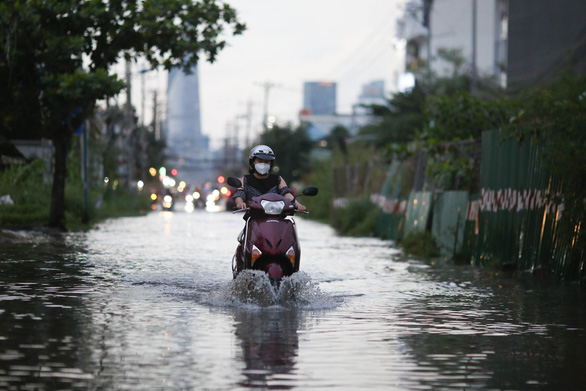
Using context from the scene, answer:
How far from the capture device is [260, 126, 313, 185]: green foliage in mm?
95312

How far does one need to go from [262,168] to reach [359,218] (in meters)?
21.1

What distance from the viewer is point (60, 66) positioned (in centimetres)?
2659

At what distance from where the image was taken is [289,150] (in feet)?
315

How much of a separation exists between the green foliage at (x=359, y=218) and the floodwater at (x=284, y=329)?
13.6 metres

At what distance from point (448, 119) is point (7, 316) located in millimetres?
17883

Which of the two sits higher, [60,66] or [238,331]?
[60,66]

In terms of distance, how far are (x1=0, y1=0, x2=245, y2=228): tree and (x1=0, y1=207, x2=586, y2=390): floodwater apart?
29.6 ft

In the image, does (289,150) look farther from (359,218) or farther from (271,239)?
(271,239)

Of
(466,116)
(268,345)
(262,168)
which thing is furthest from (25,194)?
(268,345)

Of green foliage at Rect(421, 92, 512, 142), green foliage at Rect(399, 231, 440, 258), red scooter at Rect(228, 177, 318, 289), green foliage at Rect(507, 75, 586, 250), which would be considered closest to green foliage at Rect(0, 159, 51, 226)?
green foliage at Rect(399, 231, 440, 258)

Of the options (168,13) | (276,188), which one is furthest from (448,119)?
(276,188)

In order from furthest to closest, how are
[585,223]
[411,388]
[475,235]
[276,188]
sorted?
[475,235]
[585,223]
[276,188]
[411,388]

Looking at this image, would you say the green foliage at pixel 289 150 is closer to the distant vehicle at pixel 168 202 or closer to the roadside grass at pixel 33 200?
the distant vehicle at pixel 168 202

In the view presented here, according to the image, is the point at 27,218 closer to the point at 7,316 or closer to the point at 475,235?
the point at 475,235
